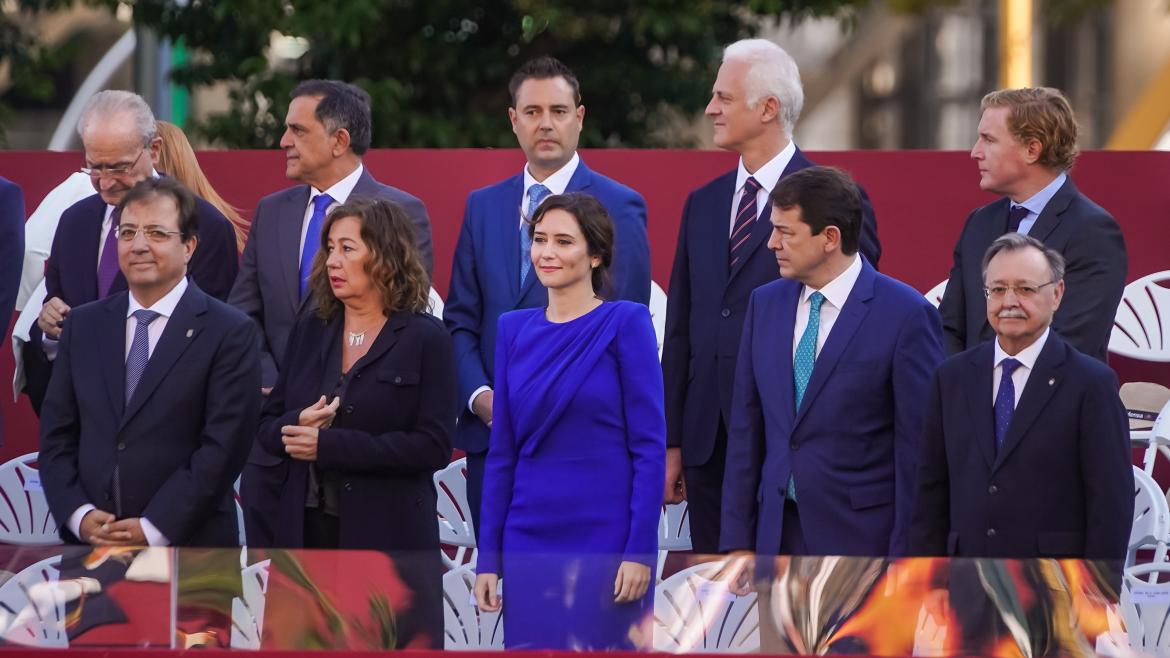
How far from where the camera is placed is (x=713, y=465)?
558cm

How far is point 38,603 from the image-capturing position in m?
4.07

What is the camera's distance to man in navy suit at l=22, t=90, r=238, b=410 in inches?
232

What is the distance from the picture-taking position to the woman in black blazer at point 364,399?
5.03m

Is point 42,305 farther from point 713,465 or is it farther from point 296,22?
point 296,22

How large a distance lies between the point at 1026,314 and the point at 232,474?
2.13 m

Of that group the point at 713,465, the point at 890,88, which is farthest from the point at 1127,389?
the point at 890,88

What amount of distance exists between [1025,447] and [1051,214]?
108cm

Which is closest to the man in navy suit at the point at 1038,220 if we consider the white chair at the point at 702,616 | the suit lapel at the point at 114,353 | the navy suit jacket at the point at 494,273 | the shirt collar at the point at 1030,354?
the shirt collar at the point at 1030,354

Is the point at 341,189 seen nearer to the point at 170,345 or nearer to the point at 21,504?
the point at 170,345

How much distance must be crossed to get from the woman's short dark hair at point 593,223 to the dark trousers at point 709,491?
2.45 ft

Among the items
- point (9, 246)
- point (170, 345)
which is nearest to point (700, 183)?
point (9, 246)

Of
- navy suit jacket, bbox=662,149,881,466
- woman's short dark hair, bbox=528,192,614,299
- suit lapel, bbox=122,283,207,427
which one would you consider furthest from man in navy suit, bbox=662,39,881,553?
suit lapel, bbox=122,283,207,427

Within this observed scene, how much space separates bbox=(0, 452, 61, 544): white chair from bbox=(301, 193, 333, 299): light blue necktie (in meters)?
1.29

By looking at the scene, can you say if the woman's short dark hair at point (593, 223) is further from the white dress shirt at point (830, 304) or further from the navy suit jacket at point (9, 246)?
the navy suit jacket at point (9, 246)
